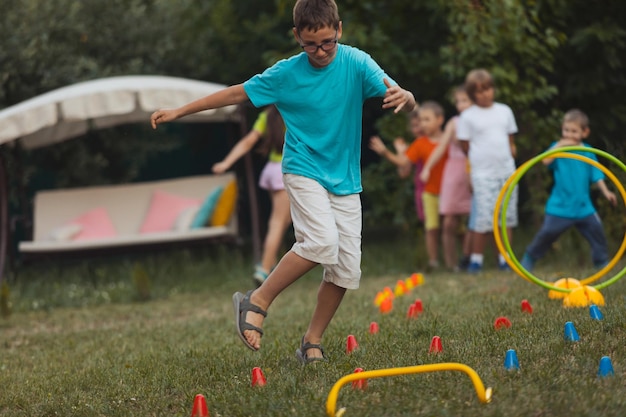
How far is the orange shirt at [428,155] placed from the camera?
9.75m

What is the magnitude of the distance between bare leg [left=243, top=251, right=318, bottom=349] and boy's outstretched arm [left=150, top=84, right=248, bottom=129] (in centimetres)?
78

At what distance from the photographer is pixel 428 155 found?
32.0 feet

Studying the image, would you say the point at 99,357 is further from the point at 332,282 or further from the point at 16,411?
the point at 332,282

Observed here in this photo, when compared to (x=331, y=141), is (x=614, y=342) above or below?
below

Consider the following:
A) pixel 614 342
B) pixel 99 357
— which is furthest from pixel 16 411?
pixel 614 342

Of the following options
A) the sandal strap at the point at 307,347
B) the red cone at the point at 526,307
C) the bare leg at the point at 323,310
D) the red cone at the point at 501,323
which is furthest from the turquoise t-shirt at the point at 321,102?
the red cone at the point at 526,307

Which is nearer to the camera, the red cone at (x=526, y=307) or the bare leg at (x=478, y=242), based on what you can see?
the red cone at (x=526, y=307)

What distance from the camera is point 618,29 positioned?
10242 millimetres

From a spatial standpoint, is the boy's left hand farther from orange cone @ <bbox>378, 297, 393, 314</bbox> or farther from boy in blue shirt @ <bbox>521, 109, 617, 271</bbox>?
boy in blue shirt @ <bbox>521, 109, 617, 271</bbox>

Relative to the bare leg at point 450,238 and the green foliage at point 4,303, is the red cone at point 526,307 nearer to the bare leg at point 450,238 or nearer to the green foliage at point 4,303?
the bare leg at point 450,238

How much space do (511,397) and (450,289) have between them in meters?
4.18

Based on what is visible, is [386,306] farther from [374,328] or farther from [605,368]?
[605,368]

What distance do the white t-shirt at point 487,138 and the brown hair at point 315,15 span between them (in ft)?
14.9

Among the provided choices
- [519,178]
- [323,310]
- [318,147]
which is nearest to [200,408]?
[323,310]
